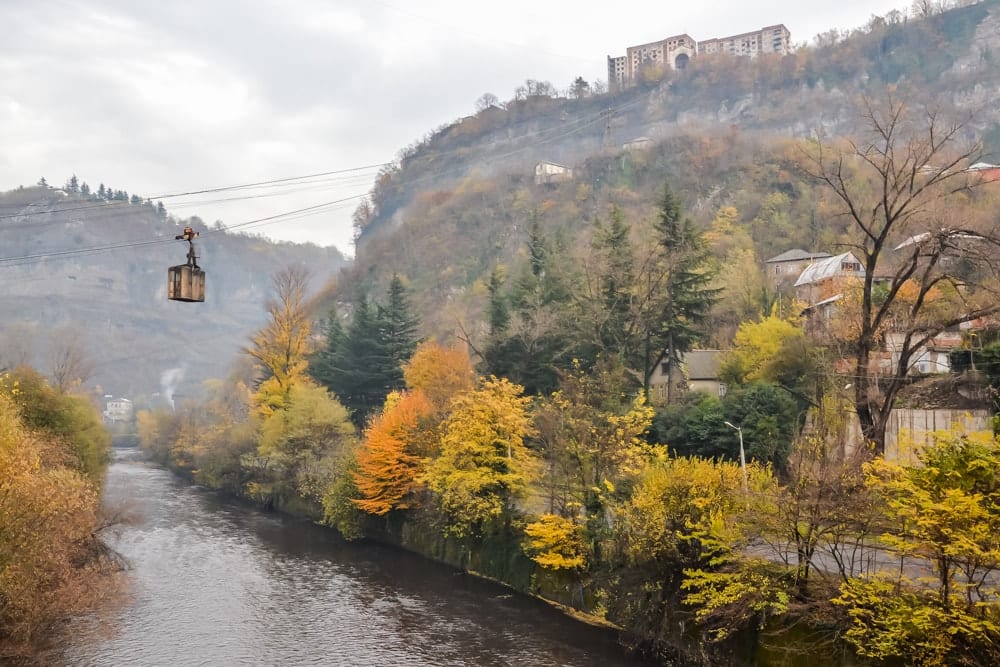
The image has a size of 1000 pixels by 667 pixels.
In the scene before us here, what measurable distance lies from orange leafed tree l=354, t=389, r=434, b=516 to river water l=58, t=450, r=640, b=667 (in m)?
2.79

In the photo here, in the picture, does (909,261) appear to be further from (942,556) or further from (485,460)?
(485,460)

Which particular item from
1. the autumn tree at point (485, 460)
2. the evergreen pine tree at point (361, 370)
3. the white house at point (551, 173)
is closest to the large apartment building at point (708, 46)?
the white house at point (551, 173)

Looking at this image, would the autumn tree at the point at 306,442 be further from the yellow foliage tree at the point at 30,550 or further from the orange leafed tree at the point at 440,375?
the yellow foliage tree at the point at 30,550

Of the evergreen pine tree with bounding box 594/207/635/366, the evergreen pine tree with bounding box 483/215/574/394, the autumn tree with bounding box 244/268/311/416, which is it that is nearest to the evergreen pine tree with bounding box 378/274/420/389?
the autumn tree with bounding box 244/268/311/416

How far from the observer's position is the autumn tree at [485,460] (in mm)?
33500

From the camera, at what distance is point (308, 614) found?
2888cm

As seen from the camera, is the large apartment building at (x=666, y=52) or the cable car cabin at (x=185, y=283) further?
the large apartment building at (x=666, y=52)

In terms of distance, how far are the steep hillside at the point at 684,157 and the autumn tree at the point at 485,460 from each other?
1254 inches

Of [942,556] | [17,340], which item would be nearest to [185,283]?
A: [942,556]

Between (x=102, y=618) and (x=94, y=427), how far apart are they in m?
22.8

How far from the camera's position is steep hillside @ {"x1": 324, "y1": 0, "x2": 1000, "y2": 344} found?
85.2m

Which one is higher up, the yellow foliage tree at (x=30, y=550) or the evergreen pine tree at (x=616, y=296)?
the evergreen pine tree at (x=616, y=296)

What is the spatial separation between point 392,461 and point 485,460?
7.22 meters

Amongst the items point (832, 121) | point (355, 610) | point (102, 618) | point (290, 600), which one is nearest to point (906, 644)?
point (355, 610)
